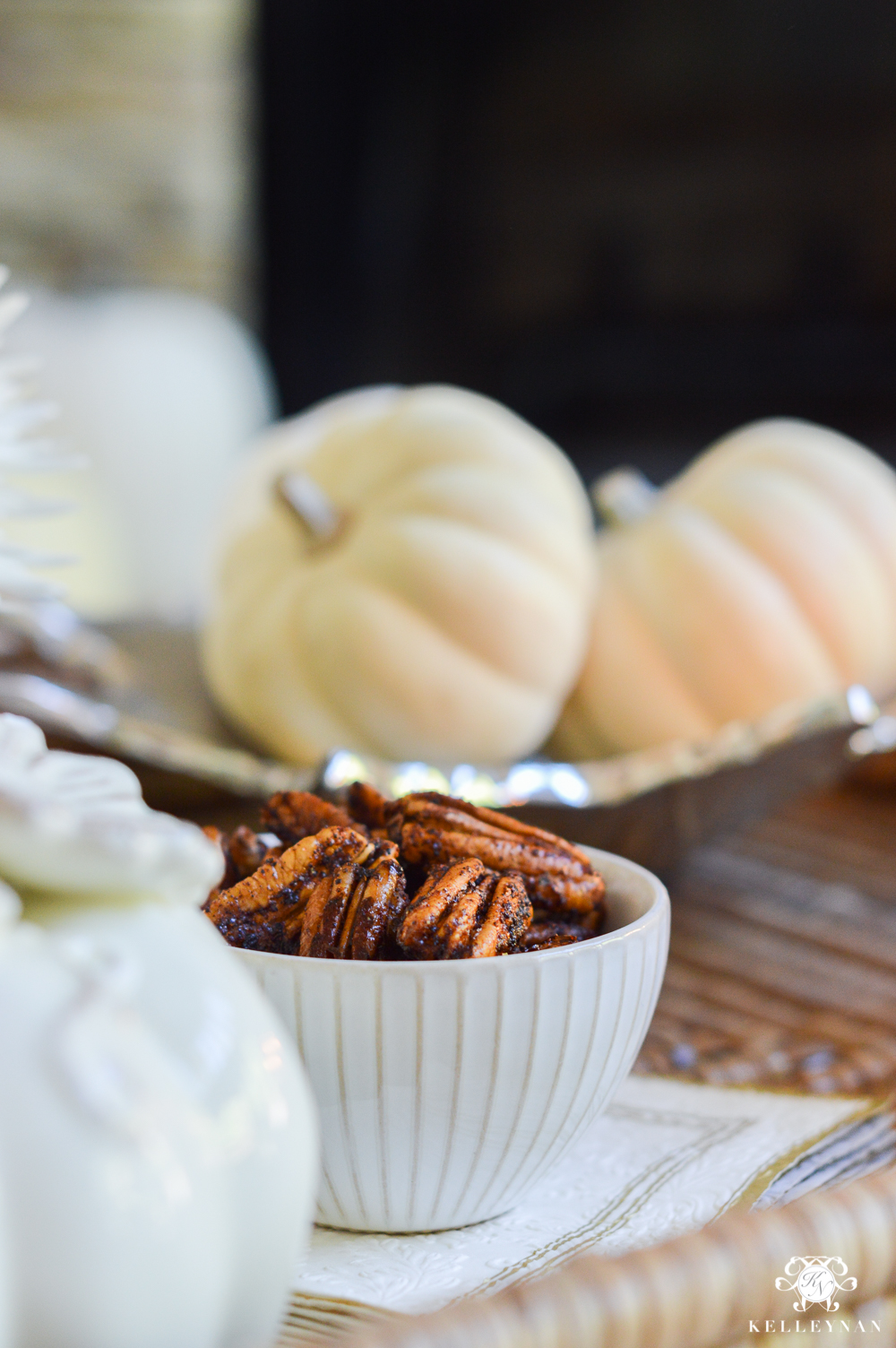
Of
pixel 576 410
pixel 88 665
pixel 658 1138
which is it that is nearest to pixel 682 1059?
pixel 658 1138

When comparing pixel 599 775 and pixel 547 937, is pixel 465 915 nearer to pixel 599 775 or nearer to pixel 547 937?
pixel 547 937

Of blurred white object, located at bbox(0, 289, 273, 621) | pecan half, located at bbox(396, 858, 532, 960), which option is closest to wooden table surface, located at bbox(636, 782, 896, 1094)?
pecan half, located at bbox(396, 858, 532, 960)

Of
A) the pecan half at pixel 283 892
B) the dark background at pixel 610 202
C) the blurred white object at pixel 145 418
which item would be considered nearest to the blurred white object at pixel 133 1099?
the pecan half at pixel 283 892

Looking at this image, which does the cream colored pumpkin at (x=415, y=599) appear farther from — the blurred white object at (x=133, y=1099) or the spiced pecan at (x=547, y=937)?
the blurred white object at (x=133, y=1099)

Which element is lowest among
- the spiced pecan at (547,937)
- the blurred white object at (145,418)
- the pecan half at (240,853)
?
the blurred white object at (145,418)

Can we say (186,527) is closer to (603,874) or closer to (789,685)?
(789,685)

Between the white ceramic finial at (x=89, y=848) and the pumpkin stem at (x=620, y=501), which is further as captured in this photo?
the pumpkin stem at (x=620, y=501)

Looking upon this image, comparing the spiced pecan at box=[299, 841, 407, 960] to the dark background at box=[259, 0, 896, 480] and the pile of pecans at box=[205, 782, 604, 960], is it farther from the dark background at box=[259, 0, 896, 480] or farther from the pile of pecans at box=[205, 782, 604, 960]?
the dark background at box=[259, 0, 896, 480]
